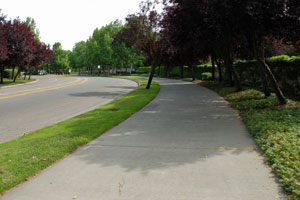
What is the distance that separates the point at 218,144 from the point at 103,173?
8.98 feet

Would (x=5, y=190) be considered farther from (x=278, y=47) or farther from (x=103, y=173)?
(x=278, y=47)

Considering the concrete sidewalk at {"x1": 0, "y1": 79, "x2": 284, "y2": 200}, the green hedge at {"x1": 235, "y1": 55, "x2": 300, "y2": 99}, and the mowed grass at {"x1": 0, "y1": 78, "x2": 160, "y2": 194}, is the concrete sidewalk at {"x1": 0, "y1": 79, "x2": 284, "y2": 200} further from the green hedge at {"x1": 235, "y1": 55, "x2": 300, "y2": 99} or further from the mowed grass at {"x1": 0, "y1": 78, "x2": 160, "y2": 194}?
the green hedge at {"x1": 235, "y1": 55, "x2": 300, "y2": 99}

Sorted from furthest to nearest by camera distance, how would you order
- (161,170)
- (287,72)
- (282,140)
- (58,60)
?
(58,60) < (287,72) < (282,140) < (161,170)

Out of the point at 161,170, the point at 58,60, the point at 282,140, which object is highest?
the point at 58,60

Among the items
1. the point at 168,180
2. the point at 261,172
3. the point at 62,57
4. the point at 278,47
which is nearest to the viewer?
the point at 168,180

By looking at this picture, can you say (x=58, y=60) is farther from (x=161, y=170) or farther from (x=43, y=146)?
(x=161, y=170)

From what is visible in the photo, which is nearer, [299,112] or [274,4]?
Result: [299,112]

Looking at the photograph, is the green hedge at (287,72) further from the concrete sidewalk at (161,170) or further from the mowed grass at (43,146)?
the mowed grass at (43,146)

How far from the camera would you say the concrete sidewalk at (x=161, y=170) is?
369cm

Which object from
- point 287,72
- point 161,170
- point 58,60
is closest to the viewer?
point 161,170

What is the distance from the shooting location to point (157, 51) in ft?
71.4

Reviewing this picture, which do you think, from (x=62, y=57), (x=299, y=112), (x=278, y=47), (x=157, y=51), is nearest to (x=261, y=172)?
(x=299, y=112)

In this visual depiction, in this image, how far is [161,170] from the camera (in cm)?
452

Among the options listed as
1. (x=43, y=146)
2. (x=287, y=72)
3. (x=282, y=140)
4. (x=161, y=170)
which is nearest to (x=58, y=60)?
(x=287, y=72)
